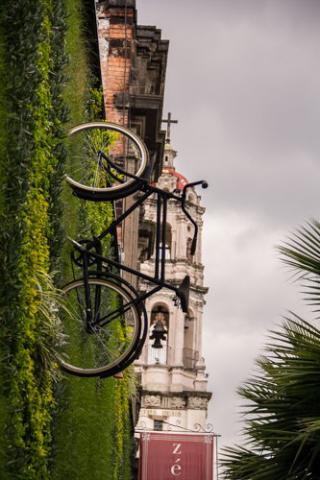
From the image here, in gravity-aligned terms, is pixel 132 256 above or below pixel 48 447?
above

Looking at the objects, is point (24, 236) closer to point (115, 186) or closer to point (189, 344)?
point (115, 186)

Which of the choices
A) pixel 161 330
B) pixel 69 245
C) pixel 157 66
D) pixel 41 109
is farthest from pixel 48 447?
pixel 161 330

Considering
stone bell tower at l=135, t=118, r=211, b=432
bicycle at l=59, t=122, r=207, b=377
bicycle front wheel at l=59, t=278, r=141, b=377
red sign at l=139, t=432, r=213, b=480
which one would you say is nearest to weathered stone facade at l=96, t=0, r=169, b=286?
red sign at l=139, t=432, r=213, b=480

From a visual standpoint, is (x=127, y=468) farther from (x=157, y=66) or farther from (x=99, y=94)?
(x=157, y=66)

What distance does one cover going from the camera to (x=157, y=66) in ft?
87.1

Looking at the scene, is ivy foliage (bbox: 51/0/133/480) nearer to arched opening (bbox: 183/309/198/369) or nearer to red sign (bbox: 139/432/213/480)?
red sign (bbox: 139/432/213/480)

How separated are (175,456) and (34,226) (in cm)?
1638

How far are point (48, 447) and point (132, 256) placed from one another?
13.5 meters

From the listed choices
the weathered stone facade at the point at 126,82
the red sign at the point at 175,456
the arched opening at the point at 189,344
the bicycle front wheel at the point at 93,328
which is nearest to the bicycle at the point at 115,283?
the bicycle front wheel at the point at 93,328

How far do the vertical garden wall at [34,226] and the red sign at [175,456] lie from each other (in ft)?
43.1

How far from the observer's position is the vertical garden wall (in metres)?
8.62

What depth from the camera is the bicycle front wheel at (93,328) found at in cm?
1002

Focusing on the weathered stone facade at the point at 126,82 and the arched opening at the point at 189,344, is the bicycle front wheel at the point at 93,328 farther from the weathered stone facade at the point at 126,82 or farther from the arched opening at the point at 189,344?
the arched opening at the point at 189,344

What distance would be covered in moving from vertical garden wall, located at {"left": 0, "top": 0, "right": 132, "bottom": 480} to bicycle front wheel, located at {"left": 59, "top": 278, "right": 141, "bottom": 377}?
0.83ft
